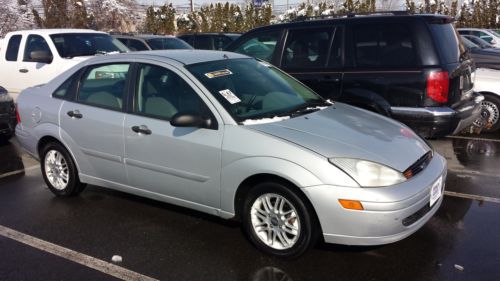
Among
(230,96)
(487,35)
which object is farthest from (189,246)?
(487,35)

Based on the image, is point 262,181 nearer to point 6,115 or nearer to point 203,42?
point 6,115

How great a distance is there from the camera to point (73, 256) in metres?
3.87

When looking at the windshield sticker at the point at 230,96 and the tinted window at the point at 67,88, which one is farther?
the tinted window at the point at 67,88

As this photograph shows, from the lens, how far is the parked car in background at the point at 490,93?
7609 millimetres

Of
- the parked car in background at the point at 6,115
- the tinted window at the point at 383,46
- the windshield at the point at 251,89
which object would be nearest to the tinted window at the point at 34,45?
the parked car in background at the point at 6,115

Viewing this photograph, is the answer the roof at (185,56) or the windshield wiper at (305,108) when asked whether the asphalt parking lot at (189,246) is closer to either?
the windshield wiper at (305,108)

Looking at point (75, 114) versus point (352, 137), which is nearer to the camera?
point (352, 137)

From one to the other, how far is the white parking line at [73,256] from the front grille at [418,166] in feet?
6.59

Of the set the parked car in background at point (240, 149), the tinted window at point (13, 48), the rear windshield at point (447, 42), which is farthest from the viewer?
the tinted window at point (13, 48)

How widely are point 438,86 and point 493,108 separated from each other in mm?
2977

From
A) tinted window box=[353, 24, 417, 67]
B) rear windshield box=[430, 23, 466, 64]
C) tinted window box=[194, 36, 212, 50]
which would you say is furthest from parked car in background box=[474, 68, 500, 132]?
tinted window box=[194, 36, 212, 50]

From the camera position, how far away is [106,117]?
457 centimetres

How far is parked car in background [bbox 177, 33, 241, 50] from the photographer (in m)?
13.4

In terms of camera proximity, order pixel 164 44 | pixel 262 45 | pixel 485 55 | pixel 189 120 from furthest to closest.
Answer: pixel 164 44, pixel 485 55, pixel 262 45, pixel 189 120
